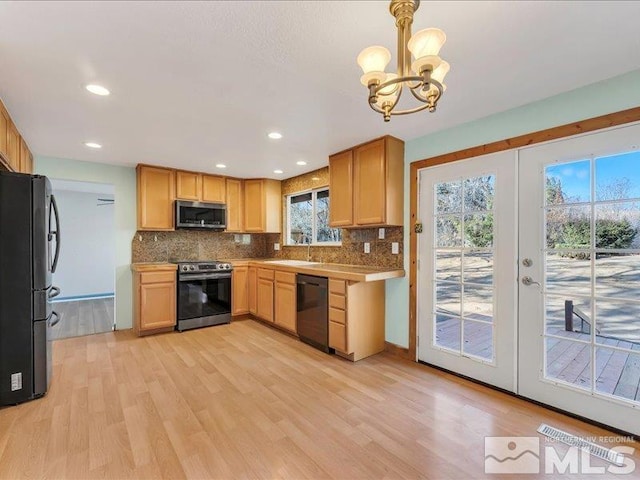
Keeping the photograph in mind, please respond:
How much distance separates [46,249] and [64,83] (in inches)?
51.4

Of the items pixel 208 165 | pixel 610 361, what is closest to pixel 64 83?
pixel 208 165

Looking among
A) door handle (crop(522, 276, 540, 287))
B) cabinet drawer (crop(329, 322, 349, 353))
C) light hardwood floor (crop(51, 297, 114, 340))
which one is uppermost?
door handle (crop(522, 276, 540, 287))

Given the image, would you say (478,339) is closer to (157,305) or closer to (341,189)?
(341,189)

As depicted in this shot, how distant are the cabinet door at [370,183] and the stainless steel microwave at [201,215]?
242cm

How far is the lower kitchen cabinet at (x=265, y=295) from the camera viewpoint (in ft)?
13.8

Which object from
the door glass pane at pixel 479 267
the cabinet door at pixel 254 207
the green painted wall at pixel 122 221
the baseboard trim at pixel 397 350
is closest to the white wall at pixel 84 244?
the green painted wall at pixel 122 221

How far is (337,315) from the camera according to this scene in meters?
Result: 3.15

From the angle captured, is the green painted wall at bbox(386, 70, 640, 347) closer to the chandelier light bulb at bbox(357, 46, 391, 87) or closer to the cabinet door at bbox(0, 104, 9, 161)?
the chandelier light bulb at bbox(357, 46, 391, 87)

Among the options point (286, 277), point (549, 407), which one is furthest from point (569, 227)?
point (286, 277)

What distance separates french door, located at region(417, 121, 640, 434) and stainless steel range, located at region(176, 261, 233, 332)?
9.52 feet

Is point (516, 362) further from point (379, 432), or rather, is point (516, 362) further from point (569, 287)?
point (379, 432)

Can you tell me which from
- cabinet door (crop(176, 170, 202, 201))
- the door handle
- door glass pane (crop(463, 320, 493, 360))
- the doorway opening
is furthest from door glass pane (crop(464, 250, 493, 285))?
the doorway opening

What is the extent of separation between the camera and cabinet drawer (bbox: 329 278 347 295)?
10.1ft

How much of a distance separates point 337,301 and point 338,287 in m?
0.15
